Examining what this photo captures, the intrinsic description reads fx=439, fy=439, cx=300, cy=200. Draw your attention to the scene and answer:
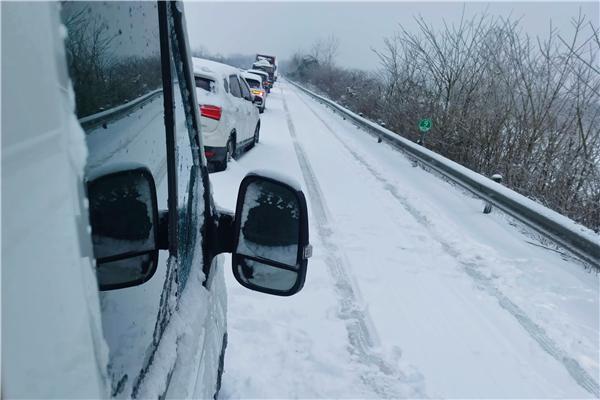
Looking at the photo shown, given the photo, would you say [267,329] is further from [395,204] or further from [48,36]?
[395,204]

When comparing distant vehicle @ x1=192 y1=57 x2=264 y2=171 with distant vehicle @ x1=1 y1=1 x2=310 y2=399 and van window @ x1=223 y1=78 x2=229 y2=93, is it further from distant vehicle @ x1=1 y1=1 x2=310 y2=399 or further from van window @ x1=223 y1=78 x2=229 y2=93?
distant vehicle @ x1=1 y1=1 x2=310 y2=399

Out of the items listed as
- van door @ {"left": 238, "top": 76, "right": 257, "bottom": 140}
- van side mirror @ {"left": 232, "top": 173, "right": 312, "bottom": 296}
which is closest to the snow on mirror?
van side mirror @ {"left": 232, "top": 173, "right": 312, "bottom": 296}

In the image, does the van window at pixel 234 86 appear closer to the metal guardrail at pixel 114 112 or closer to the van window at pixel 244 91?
the van window at pixel 244 91

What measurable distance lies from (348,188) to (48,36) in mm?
7190

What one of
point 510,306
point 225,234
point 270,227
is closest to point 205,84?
point 510,306

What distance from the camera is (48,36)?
56cm

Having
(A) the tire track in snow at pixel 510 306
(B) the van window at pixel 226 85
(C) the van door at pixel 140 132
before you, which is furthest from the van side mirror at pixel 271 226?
(B) the van window at pixel 226 85

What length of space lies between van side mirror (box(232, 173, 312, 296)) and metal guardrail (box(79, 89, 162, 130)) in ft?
1.17

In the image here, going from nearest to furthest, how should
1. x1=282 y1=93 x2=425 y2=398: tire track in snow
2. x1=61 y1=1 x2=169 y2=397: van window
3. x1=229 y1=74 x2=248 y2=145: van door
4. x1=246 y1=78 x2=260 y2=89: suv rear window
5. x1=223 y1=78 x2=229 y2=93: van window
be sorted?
x1=61 y1=1 x2=169 y2=397: van window < x1=282 y1=93 x2=425 y2=398: tire track in snow < x1=223 y1=78 x2=229 y2=93: van window < x1=229 y1=74 x2=248 y2=145: van door < x1=246 y1=78 x2=260 y2=89: suv rear window

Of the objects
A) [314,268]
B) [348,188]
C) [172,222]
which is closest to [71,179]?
[172,222]

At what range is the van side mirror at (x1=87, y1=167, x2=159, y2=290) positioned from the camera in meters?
0.80

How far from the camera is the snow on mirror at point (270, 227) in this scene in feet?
4.43

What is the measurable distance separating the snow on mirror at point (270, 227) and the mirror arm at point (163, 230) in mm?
232

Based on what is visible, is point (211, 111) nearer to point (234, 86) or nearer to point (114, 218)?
point (234, 86)
